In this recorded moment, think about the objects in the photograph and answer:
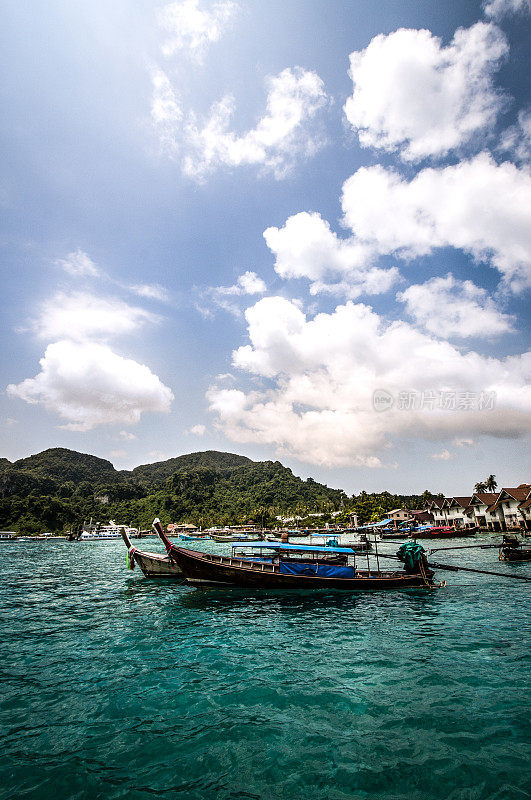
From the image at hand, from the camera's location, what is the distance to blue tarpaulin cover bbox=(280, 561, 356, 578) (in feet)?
79.2

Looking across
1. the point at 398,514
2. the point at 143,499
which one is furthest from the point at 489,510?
the point at 143,499

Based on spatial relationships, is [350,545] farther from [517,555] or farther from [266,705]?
[266,705]

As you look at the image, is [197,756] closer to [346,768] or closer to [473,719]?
[346,768]

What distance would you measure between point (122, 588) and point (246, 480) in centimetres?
17444

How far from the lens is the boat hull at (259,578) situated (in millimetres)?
23969

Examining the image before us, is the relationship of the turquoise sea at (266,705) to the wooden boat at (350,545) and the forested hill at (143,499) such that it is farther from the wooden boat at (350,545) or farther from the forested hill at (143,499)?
the forested hill at (143,499)

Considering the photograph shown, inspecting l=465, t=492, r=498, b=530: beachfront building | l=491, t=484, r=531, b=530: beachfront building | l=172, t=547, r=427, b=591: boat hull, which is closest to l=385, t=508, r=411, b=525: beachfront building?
l=465, t=492, r=498, b=530: beachfront building

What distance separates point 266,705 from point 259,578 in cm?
1474

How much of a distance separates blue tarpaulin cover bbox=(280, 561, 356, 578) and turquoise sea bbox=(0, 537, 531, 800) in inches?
182

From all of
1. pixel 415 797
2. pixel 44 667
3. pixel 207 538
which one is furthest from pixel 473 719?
pixel 207 538

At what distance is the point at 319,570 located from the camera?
24266mm

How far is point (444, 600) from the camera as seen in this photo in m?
22.1

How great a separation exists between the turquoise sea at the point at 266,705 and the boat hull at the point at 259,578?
14.8ft

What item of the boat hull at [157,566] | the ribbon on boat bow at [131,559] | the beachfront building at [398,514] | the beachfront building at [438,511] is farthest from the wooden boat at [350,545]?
the beachfront building at [398,514]
